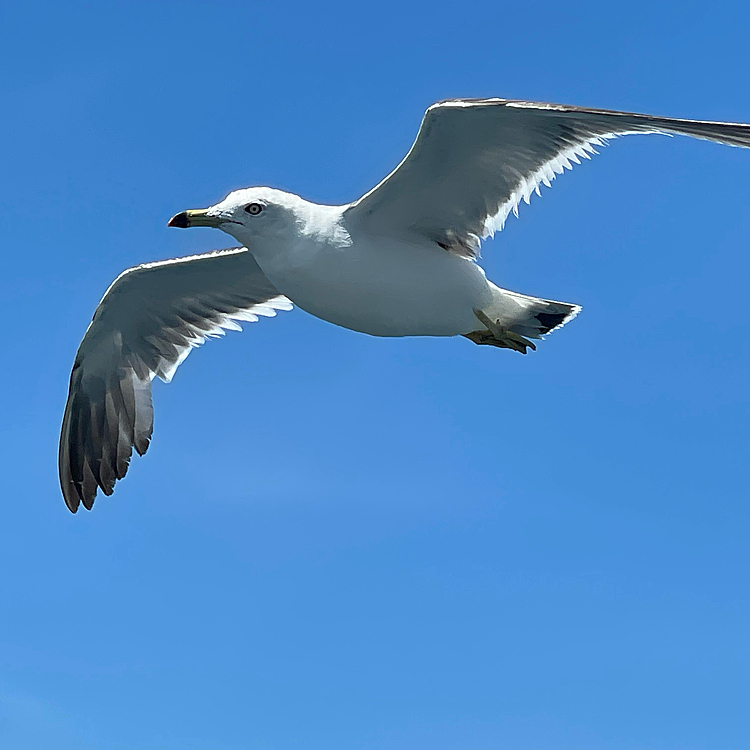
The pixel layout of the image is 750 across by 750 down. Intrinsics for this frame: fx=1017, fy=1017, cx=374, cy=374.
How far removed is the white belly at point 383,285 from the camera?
801 cm

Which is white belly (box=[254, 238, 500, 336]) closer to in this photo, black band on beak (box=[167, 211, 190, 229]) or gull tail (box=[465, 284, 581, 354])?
gull tail (box=[465, 284, 581, 354])

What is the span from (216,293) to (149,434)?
180cm

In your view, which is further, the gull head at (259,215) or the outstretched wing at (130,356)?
the outstretched wing at (130,356)

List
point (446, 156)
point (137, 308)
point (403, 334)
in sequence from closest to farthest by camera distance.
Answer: point (446, 156)
point (403, 334)
point (137, 308)

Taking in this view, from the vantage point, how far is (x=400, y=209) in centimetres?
830

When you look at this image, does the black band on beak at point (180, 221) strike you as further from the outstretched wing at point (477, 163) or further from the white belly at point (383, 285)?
the outstretched wing at point (477, 163)

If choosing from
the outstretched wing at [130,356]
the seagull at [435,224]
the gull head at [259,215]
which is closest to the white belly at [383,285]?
the seagull at [435,224]

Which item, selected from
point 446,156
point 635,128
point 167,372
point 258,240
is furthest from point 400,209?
point 167,372

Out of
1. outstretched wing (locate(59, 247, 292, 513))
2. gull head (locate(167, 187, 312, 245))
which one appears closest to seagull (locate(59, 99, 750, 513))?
gull head (locate(167, 187, 312, 245))

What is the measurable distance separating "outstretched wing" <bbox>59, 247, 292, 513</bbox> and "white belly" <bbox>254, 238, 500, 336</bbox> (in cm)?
266

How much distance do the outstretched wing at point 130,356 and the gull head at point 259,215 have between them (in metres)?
2.56

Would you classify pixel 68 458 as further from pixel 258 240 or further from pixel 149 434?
pixel 258 240

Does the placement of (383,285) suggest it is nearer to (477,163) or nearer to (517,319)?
(477,163)

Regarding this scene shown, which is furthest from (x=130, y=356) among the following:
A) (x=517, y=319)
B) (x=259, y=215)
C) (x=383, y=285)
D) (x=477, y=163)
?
(x=477, y=163)
